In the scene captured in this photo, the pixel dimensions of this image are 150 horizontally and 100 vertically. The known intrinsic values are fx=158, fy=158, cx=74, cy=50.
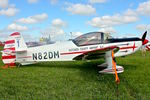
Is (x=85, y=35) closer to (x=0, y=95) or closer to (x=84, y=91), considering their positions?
(x=84, y=91)

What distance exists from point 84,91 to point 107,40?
367cm

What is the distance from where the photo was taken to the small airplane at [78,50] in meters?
6.85

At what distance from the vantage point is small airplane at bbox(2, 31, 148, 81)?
22.5 feet

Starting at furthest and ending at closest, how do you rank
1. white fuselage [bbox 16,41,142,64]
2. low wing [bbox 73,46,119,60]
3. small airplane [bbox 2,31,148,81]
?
white fuselage [bbox 16,41,142,64] → small airplane [bbox 2,31,148,81] → low wing [bbox 73,46,119,60]

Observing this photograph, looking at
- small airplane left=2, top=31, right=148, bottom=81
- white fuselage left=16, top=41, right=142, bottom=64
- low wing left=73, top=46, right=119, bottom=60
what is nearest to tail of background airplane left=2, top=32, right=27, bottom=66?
small airplane left=2, top=31, right=148, bottom=81

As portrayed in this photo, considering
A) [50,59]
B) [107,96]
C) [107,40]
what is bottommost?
[107,96]

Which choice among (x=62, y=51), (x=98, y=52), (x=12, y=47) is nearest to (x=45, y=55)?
(x=62, y=51)

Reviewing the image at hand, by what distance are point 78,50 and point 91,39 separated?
0.84 meters

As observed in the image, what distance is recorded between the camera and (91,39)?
7.49m

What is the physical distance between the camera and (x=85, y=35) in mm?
7609

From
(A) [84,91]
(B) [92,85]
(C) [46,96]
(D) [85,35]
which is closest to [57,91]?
(C) [46,96]

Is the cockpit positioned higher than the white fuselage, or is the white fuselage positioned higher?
Result: the cockpit

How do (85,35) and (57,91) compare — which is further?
(85,35)

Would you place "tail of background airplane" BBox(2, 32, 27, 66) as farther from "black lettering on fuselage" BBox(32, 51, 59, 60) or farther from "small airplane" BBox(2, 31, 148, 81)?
"black lettering on fuselage" BBox(32, 51, 59, 60)
